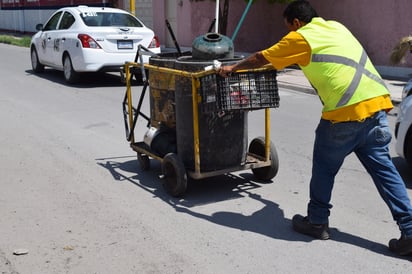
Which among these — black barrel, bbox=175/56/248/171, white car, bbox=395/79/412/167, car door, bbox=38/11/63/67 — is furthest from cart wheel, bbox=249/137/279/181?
car door, bbox=38/11/63/67

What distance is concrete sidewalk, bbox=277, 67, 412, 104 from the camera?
12.7 m

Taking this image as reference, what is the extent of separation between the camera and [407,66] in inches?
556

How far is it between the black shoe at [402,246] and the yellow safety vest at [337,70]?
3.45 feet

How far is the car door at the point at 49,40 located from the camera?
14.2 metres

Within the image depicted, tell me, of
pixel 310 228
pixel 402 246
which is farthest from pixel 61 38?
pixel 402 246

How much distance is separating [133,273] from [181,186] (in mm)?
1519

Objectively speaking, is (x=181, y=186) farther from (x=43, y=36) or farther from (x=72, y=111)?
(x=43, y=36)

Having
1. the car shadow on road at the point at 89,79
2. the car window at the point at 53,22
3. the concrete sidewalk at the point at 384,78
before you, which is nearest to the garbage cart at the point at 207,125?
the concrete sidewalk at the point at 384,78

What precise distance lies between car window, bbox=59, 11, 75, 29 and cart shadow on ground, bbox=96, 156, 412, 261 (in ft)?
23.9

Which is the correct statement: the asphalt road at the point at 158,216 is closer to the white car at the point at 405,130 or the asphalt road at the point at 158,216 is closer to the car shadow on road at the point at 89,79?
the white car at the point at 405,130

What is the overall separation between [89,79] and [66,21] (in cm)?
149

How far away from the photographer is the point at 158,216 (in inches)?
203

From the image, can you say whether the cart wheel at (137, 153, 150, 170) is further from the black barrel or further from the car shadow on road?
the car shadow on road

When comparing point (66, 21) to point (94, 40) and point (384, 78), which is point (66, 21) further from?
point (384, 78)
